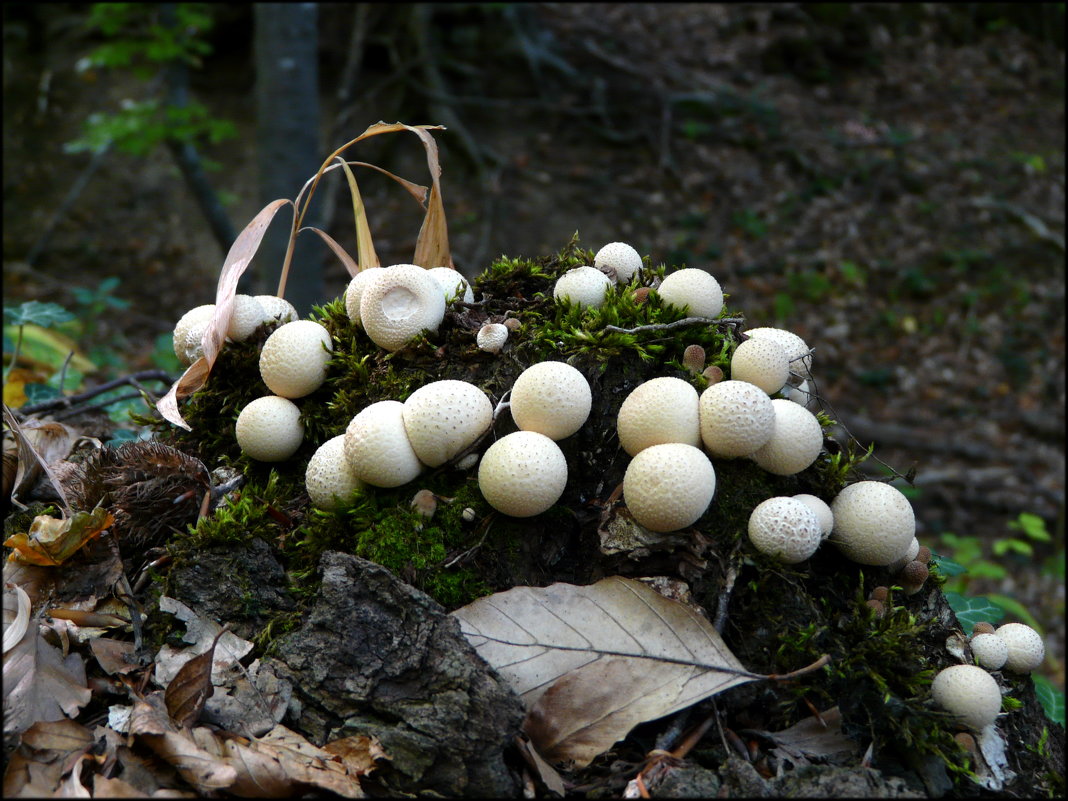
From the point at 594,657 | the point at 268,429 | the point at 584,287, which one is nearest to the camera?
the point at 594,657

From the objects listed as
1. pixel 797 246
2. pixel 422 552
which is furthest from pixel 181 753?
pixel 797 246

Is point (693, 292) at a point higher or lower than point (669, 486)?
higher

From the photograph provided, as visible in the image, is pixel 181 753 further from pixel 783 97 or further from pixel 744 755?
pixel 783 97

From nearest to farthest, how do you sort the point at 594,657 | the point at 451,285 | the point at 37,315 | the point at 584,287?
the point at 594,657 → the point at 584,287 → the point at 451,285 → the point at 37,315

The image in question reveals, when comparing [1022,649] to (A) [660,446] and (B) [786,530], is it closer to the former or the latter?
(B) [786,530]

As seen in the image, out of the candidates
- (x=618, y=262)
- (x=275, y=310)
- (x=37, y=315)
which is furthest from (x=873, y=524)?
(x=37, y=315)

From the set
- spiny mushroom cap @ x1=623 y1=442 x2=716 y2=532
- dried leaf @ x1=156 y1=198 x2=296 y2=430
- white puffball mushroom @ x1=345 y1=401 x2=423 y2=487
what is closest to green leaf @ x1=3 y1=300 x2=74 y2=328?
dried leaf @ x1=156 y1=198 x2=296 y2=430

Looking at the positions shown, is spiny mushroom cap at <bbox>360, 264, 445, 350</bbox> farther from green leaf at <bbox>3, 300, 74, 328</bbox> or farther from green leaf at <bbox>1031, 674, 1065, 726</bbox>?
green leaf at <bbox>1031, 674, 1065, 726</bbox>
